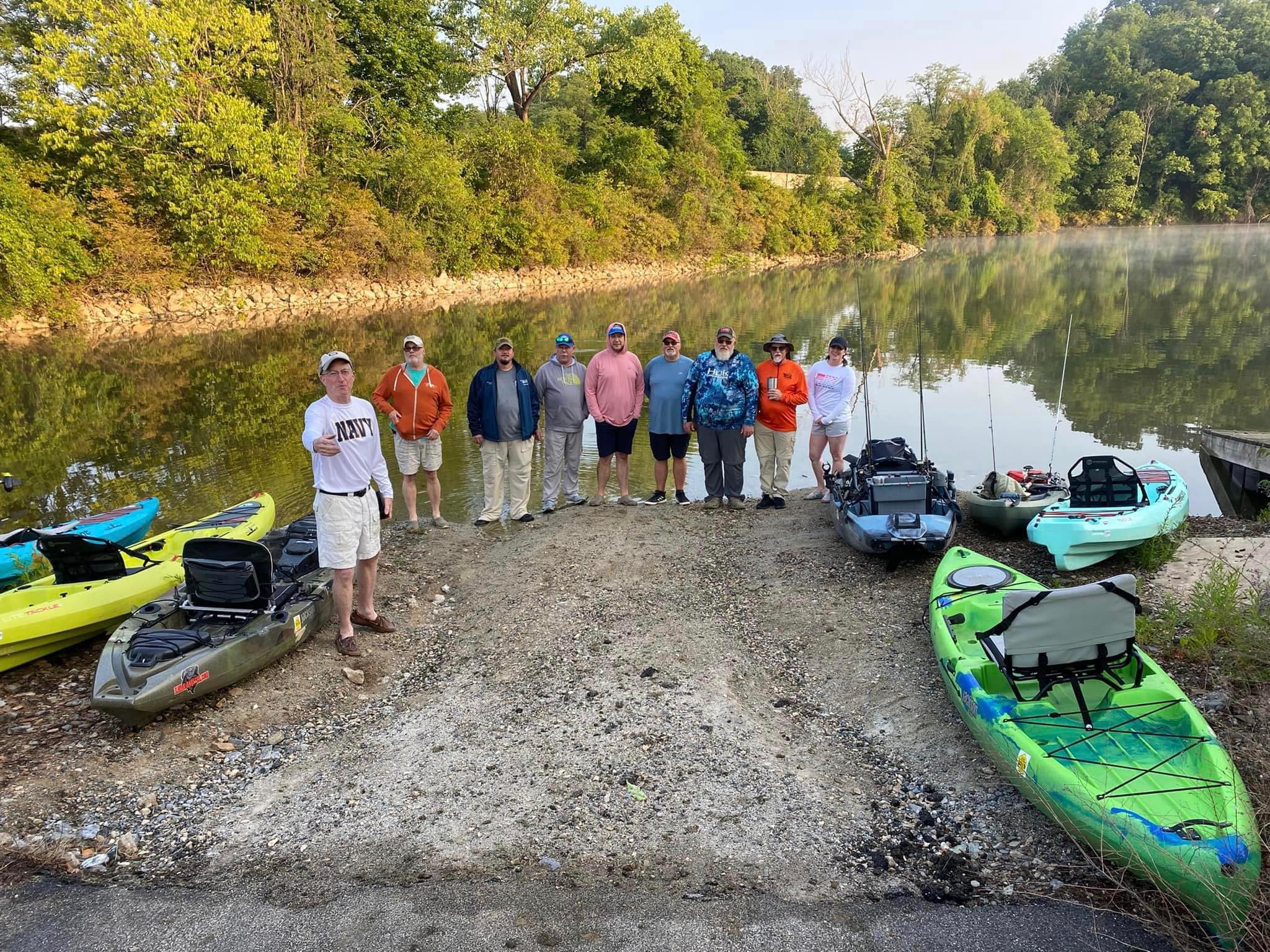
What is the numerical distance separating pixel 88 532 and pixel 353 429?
14.9ft

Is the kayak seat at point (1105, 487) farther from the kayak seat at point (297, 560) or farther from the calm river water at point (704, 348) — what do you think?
the kayak seat at point (297, 560)

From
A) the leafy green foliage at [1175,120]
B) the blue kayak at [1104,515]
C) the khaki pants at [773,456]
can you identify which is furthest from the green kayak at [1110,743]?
the leafy green foliage at [1175,120]

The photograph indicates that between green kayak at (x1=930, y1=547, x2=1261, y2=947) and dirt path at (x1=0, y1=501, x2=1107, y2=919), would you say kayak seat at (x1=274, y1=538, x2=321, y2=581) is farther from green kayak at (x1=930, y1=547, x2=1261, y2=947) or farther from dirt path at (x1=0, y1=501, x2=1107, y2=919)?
green kayak at (x1=930, y1=547, x2=1261, y2=947)

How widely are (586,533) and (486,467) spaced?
138 cm

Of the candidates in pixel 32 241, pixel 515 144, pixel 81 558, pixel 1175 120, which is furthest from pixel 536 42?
pixel 1175 120

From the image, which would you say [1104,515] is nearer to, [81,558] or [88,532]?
[81,558]

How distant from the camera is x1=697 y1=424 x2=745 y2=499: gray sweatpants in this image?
29.6 ft

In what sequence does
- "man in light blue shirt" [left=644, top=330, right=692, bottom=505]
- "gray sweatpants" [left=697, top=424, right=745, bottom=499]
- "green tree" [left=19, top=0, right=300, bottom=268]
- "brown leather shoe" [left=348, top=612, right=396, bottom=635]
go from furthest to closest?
"green tree" [left=19, top=0, right=300, bottom=268] < "gray sweatpants" [left=697, top=424, right=745, bottom=499] < "man in light blue shirt" [left=644, top=330, right=692, bottom=505] < "brown leather shoe" [left=348, top=612, right=396, bottom=635]

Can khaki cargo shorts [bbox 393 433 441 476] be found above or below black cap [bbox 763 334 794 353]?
below

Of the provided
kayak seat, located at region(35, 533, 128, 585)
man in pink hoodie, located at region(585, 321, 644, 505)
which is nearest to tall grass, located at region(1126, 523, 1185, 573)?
man in pink hoodie, located at region(585, 321, 644, 505)

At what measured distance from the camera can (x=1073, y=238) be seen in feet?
198

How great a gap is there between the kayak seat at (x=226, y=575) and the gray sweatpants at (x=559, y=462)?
12.4ft

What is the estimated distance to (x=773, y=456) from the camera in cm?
943

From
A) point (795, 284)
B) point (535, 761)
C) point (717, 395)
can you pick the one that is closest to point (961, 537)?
point (717, 395)
